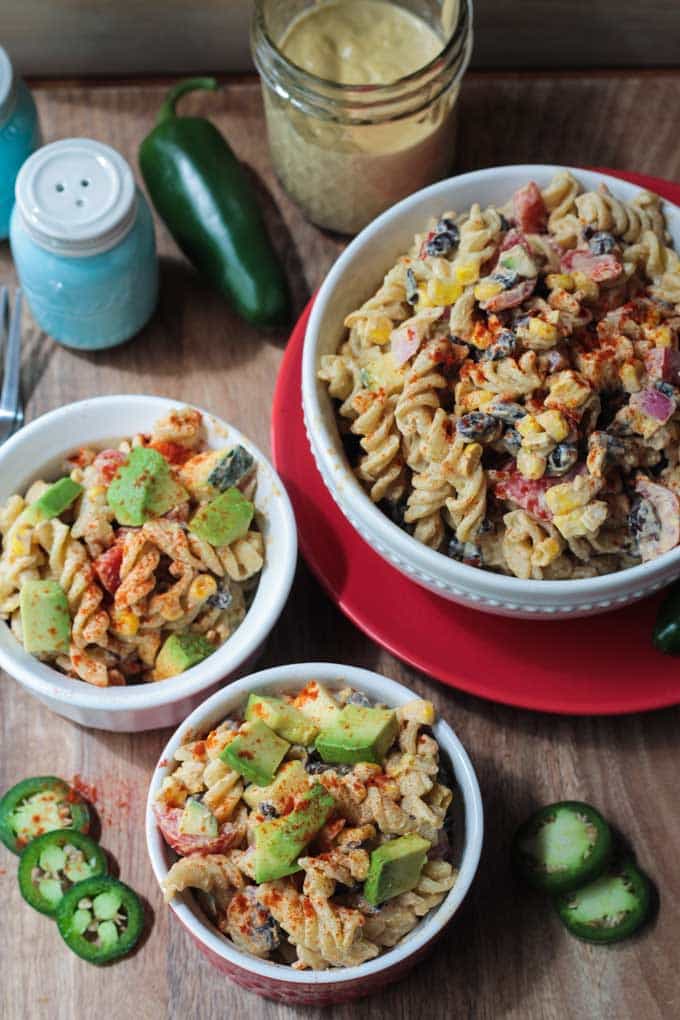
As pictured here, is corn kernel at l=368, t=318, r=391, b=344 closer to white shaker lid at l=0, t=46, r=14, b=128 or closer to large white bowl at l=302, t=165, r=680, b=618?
large white bowl at l=302, t=165, r=680, b=618

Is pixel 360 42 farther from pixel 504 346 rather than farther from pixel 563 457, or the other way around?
pixel 563 457

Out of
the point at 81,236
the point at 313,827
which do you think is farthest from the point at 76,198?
the point at 313,827

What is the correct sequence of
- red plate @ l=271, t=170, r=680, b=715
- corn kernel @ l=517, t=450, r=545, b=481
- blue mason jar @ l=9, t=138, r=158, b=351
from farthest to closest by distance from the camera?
1. blue mason jar @ l=9, t=138, r=158, b=351
2. red plate @ l=271, t=170, r=680, b=715
3. corn kernel @ l=517, t=450, r=545, b=481

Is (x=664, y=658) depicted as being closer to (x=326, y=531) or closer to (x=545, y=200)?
(x=326, y=531)

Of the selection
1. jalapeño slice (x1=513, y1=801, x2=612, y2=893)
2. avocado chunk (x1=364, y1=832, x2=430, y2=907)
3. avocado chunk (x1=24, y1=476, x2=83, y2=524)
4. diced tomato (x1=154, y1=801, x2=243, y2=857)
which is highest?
avocado chunk (x1=24, y1=476, x2=83, y2=524)

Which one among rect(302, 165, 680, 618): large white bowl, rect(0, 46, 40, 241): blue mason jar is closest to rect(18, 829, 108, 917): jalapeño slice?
rect(302, 165, 680, 618): large white bowl

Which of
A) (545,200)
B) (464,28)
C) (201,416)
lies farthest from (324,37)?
(201,416)

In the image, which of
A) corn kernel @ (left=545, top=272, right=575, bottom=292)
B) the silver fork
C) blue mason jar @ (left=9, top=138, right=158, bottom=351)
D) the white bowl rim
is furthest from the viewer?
the silver fork
